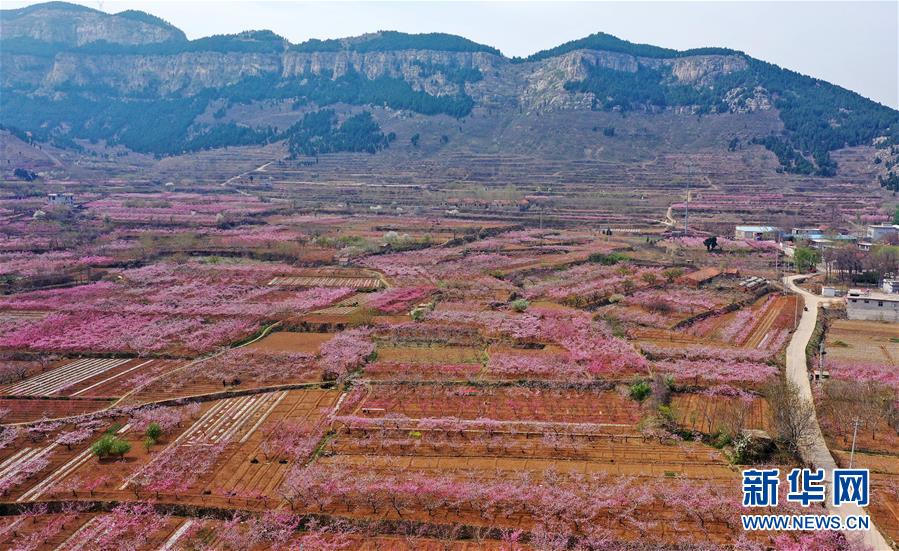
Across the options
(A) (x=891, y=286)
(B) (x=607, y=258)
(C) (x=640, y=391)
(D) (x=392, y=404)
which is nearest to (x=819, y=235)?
(A) (x=891, y=286)

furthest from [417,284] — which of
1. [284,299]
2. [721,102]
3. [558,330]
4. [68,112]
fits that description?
[68,112]

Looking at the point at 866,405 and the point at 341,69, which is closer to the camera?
the point at 866,405

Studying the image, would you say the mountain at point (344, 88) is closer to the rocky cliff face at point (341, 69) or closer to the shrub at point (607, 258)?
the rocky cliff face at point (341, 69)

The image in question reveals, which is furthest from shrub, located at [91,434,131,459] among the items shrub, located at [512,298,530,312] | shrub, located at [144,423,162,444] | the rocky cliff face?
the rocky cliff face

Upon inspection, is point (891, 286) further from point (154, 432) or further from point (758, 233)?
point (154, 432)

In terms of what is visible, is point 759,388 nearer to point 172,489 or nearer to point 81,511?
→ point 172,489
